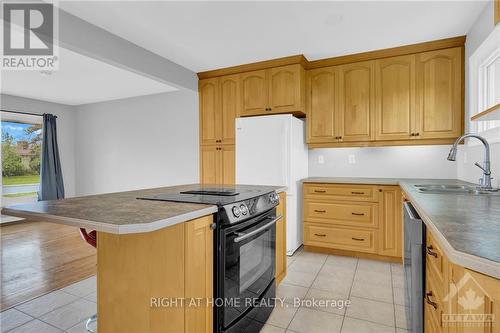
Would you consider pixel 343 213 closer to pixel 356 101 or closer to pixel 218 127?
pixel 356 101

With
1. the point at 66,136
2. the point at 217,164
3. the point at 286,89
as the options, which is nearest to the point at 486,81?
the point at 286,89

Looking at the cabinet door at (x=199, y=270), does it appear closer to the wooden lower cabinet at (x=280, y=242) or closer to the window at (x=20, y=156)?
the wooden lower cabinet at (x=280, y=242)

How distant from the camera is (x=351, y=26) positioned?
2.62 m

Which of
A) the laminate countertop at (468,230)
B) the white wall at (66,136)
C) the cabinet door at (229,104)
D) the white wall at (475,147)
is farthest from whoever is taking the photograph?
the white wall at (66,136)

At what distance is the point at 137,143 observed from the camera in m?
5.23

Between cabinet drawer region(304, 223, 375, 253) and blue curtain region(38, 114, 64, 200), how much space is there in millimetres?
5144

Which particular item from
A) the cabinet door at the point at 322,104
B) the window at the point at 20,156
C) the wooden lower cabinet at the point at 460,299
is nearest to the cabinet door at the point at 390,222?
the cabinet door at the point at 322,104

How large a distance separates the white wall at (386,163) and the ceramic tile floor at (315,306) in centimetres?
117

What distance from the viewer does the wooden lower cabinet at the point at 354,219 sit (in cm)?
296

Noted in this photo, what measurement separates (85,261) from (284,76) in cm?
328

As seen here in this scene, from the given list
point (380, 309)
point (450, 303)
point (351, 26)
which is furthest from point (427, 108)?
point (450, 303)

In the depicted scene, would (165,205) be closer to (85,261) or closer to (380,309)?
(380,309)

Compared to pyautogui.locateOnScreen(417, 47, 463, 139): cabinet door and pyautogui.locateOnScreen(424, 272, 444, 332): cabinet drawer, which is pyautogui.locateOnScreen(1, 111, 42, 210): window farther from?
pyautogui.locateOnScreen(417, 47, 463, 139): cabinet door

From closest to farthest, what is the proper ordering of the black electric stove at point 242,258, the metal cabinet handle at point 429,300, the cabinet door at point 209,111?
the metal cabinet handle at point 429,300 < the black electric stove at point 242,258 < the cabinet door at point 209,111
